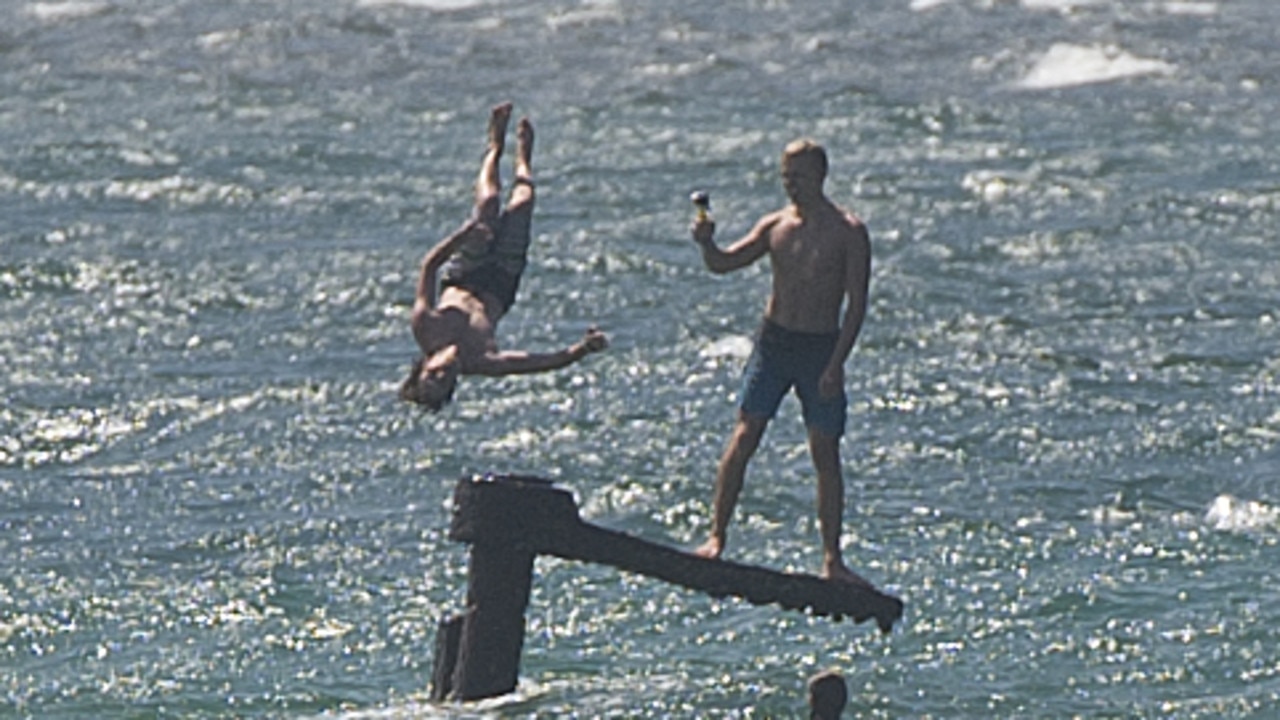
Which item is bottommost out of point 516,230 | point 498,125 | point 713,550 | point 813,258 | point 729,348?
point 729,348

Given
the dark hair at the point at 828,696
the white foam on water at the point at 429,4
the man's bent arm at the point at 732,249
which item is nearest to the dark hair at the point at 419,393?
the man's bent arm at the point at 732,249

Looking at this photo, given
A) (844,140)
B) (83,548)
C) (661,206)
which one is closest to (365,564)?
(83,548)

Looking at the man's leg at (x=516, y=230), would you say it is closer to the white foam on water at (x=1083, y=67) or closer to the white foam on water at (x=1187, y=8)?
the white foam on water at (x=1083, y=67)

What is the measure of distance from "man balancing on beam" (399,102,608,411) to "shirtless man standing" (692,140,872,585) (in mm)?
1049

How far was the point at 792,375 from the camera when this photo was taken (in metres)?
16.6

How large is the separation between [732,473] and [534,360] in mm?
1522

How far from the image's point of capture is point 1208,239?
31.2m

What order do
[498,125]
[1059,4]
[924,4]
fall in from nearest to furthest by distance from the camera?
1. [498,125]
2. [1059,4]
3. [924,4]

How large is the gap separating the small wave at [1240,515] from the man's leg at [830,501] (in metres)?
7.15

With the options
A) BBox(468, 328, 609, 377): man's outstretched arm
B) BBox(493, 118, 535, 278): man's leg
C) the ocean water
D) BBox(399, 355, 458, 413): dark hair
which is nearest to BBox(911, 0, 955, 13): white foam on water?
the ocean water

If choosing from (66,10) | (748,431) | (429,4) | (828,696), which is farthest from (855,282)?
(66,10)

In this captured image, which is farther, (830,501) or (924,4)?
(924,4)

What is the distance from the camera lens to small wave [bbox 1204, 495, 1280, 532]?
76.8 ft

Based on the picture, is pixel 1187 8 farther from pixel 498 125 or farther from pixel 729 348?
pixel 498 125
